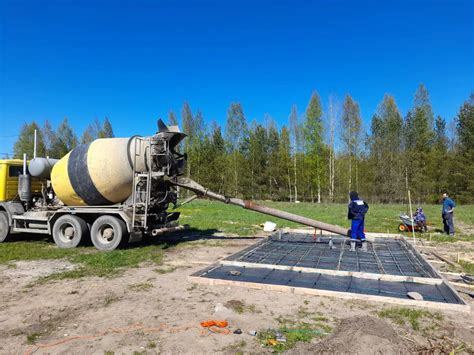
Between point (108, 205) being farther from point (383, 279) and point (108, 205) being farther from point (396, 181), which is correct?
point (396, 181)

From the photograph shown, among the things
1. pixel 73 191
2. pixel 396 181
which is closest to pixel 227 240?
pixel 73 191

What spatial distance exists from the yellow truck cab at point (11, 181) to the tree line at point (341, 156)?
3018 cm

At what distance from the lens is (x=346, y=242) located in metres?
11.2

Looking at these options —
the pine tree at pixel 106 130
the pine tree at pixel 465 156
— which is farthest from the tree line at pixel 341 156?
the pine tree at pixel 106 130

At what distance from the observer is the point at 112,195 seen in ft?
35.2

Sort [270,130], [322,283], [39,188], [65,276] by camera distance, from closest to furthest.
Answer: [322,283] < [65,276] < [39,188] < [270,130]

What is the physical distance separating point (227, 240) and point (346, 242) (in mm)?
4281

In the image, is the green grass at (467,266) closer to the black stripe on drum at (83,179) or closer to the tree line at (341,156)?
the black stripe on drum at (83,179)

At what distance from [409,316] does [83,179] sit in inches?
376

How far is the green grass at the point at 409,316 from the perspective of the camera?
4863 mm

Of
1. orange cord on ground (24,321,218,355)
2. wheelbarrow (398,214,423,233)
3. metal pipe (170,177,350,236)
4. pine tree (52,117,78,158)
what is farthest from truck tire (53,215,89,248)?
pine tree (52,117,78,158)

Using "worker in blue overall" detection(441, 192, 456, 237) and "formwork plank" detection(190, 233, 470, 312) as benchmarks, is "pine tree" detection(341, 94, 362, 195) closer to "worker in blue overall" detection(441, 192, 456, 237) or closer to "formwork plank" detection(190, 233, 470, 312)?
"worker in blue overall" detection(441, 192, 456, 237)

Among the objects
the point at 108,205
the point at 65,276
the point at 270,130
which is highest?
the point at 270,130

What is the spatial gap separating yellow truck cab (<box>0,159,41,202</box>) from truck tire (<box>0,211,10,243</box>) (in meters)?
0.59
